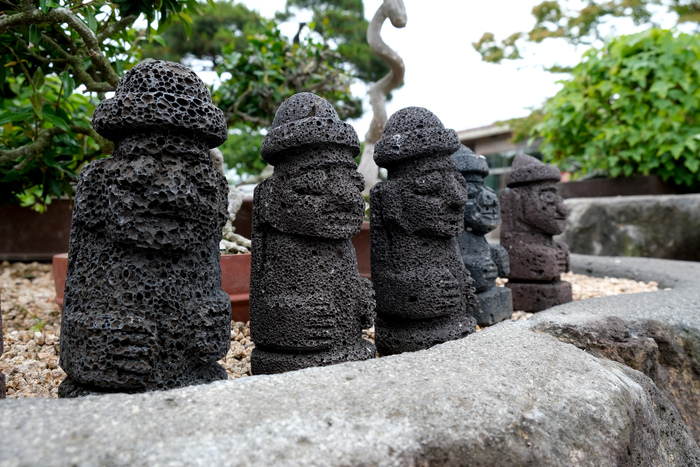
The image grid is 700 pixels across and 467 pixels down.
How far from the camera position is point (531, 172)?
396 centimetres

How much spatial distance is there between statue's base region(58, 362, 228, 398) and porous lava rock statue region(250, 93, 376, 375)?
28cm

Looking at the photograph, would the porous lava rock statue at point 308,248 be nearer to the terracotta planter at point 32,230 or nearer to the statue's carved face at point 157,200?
the statue's carved face at point 157,200

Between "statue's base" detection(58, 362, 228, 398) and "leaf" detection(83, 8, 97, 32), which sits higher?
"leaf" detection(83, 8, 97, 32)

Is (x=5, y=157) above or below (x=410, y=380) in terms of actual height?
above

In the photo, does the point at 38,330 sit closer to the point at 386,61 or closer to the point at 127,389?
the point at 127,389

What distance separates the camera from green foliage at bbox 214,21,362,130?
220 inches

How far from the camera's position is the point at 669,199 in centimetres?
641

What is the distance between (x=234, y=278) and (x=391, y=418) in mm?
1915

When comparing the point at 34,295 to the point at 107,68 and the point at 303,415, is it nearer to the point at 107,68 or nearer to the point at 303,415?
the point at 107,68

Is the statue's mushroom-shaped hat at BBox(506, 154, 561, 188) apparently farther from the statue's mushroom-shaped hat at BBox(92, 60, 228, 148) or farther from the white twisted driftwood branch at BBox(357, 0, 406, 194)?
the statue's mushroom-shaped hat at BBox(92, 60, 228, 148)

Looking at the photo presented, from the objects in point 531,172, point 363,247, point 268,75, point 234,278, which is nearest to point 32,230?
point 268,75

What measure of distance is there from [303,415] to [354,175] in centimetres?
111

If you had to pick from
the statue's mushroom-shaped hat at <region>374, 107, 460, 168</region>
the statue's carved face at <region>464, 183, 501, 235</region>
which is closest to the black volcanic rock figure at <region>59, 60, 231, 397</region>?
the statue's mushroom-shaped hat at <region>374, 107, 460, 168</region>

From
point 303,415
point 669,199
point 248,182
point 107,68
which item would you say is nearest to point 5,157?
point 107,68
